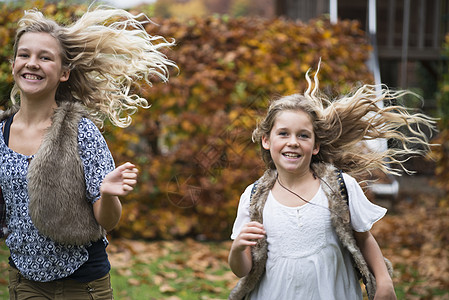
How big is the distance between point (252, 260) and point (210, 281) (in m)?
2.68

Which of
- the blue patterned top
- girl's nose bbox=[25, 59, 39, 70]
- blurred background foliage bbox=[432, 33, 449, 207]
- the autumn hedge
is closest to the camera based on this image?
the blue patterned top

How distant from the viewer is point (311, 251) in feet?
8.84

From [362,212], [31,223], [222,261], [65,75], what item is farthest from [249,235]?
[222,261]

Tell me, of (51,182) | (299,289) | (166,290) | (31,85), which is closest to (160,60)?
(31,85)

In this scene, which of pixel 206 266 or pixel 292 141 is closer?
pixel 292 141

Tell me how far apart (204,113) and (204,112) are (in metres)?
0.01

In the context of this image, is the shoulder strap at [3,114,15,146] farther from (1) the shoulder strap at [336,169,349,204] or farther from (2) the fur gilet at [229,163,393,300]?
(1) the shoulder strap at [336,169,349,204]

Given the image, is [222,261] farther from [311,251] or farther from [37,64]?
[37,64]

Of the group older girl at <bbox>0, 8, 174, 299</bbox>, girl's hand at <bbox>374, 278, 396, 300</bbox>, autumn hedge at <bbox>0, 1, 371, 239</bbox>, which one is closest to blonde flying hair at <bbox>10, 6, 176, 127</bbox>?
older girl at <bbox>0, 8, 174, 299</bbox>

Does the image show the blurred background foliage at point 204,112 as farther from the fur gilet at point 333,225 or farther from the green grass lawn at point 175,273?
the fur gilet at point 333,225

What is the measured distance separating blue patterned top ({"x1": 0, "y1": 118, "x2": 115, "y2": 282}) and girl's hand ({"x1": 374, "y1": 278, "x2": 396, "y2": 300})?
1327 mm

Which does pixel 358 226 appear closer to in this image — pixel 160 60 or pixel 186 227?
pixel 160 60

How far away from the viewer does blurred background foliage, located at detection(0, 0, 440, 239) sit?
6469 mm

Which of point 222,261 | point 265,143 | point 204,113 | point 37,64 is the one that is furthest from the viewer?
point 204,113
